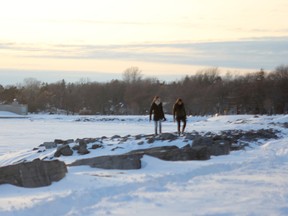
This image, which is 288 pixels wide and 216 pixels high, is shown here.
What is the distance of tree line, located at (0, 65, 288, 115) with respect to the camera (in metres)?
77.8

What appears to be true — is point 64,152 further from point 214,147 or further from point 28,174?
point 28,174

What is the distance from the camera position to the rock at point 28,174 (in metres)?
9.98

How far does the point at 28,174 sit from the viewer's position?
10062mm

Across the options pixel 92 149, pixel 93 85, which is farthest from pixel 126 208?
pixel 93 85

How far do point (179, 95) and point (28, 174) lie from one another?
8380cm

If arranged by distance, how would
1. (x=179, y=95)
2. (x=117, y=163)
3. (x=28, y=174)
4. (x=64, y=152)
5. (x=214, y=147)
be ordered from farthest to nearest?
(x=179, y=95) < (x=64, y=152) < (x=214, y=147) < (x=117, y=163) < (x=28, y=174)

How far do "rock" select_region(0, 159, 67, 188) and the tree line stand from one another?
6699 centimetres

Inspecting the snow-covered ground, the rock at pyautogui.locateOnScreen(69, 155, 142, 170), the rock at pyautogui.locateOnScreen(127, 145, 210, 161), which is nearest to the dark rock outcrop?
the rock at pyautogui.locateOnScreen(127, 145, 210, 161)

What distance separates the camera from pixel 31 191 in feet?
31.4

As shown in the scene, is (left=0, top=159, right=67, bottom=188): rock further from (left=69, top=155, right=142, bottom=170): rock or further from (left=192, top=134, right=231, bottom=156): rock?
(left=192, top=134, right=231, bottom=156): rock

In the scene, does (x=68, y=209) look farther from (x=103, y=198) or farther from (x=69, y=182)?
(x=69, y=182)

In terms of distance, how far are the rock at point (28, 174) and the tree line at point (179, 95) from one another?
67.0m

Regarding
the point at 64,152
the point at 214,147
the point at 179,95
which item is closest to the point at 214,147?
the point at 214,147

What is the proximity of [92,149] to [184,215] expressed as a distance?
10.7m
